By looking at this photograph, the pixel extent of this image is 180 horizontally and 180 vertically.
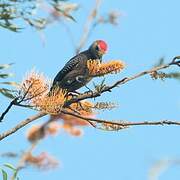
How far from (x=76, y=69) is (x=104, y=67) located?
826 mm

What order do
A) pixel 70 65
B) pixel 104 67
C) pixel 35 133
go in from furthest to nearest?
1. pixel 35 133
2. pixel 70 65
3. pixel 104 67

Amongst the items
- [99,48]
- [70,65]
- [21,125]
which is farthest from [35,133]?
[21,125]

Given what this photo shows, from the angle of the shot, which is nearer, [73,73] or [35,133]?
[73,73]

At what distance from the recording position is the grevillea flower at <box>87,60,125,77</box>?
1.67 meters

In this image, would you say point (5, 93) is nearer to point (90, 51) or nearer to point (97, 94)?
point (97, 94)

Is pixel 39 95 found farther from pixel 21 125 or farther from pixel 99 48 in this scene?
pixel 99 48

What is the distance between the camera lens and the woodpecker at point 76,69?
2277 mm

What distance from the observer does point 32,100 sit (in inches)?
68.0

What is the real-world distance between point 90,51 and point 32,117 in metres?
0.99

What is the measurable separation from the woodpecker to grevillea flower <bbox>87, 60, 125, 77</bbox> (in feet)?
1.29

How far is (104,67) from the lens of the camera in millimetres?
1689

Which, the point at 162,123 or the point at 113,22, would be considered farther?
the point at 113,22

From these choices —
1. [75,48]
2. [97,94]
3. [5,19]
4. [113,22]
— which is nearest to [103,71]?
[97,94]

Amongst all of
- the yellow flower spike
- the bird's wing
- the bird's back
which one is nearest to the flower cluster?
the yellow flower spike
